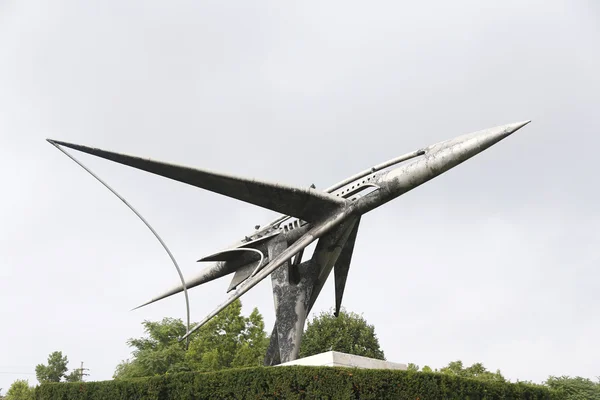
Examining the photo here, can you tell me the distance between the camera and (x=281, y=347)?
15.7 m

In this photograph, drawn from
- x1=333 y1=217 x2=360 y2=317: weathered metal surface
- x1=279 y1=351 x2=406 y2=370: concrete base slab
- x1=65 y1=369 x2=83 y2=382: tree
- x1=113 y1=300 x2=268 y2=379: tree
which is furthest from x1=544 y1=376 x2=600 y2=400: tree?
x1=65 y1=369 x2=83 y2=382: tree

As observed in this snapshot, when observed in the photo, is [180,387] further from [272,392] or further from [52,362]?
[52,362]

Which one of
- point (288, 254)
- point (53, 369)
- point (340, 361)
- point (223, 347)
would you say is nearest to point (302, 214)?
point (288, 254)

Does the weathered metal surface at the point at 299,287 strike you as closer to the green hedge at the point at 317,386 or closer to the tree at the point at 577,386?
the green hedge at the point at 317,386

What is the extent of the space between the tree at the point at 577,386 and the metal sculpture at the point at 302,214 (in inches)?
1181

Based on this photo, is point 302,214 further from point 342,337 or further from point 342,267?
point 342,337

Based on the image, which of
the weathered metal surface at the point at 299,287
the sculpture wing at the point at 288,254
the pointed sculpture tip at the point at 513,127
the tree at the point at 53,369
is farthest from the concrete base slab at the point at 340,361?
the tree at the point at 53,369

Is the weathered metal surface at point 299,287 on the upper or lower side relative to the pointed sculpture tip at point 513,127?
lower

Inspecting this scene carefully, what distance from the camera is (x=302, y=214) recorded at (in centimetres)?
1568

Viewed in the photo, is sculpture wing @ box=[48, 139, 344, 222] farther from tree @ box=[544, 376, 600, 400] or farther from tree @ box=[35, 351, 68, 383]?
tree @ box=[35, 351, 68, 383]

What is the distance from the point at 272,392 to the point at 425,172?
736 centimetres

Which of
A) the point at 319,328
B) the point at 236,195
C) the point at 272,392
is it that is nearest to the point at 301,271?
the point at 236,195

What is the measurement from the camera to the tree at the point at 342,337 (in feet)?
127

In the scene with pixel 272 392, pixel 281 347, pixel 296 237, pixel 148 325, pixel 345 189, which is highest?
pixel 148 325
